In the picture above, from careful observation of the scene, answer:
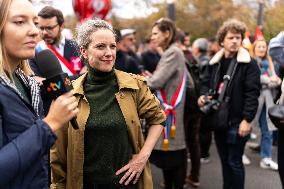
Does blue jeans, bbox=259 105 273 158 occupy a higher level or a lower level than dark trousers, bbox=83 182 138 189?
lower

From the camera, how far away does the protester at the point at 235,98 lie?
3.66 metres

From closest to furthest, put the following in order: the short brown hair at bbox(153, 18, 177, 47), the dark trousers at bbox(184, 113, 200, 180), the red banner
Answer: the short brown hair at bbox(153, 18, 177, 47) < the red banner < the dark trousers at bbox(184, 113, 200, 180)

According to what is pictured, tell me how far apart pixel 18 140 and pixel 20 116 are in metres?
0.11

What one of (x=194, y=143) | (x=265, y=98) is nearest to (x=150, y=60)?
(x=265, y=98)

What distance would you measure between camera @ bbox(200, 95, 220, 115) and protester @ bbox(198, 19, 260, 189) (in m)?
0.02

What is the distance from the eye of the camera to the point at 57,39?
3.54 meters

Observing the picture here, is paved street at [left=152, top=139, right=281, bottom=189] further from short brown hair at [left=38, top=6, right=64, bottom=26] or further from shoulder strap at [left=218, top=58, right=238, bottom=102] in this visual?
short brown hair at [left=38, top=6, right=64, bottom=26]

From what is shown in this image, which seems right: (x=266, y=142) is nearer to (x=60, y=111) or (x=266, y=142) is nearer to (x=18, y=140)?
(x=60, y=111)

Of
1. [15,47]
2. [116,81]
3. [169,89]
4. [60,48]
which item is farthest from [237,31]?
[15,47]

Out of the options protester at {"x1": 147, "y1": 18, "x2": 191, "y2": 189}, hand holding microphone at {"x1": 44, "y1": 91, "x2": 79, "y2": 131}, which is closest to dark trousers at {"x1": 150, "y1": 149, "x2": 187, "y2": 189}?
protester at {"x1": 147, "y1": 18, "x2": 191, "y2": 189}

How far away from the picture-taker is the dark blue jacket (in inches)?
53.1

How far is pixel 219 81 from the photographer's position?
3969 mm

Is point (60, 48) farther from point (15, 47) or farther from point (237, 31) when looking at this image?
point (15, 47)

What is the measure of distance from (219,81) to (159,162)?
107 cm
